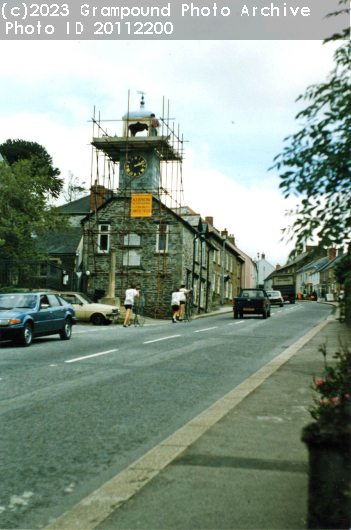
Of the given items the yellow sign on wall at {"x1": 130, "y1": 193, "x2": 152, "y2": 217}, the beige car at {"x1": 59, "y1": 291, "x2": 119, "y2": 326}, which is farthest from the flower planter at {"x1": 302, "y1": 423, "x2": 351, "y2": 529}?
the yellow sign on wall at {"x1": 130, "y1": 193, "x2": 152, "y2": 217}

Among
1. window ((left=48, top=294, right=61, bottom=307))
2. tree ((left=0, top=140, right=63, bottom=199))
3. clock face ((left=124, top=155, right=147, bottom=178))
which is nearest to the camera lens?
window ((left=48, top=294, right=61, bottom=307))

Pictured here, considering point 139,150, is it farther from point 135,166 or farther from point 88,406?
point 88,406

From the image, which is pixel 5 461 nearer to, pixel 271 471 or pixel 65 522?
pixel 65 522

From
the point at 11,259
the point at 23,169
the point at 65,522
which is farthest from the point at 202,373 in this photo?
the point at 23,169

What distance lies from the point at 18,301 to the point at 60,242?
29288 mm

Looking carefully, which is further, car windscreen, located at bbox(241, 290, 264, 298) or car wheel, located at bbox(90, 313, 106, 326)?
car windscreen, located at bbox(241, 290, 264, 298)

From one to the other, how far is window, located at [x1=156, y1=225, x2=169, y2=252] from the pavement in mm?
32054

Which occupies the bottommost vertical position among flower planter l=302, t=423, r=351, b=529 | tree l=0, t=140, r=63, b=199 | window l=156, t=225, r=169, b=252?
flower planter l=302, t=423, r=351, b=529

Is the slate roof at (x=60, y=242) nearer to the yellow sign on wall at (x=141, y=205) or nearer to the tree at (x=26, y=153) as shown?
the tree at (x=26, y=153)

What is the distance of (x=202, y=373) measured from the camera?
32.5ft

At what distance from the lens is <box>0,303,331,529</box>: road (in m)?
4.51

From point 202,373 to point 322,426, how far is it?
6.42 metres

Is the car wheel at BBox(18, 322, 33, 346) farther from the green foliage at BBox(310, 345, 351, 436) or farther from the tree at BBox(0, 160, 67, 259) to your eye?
the tree at BBox(0, 160, 67, 259)

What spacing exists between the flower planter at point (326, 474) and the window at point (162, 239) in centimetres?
3488
